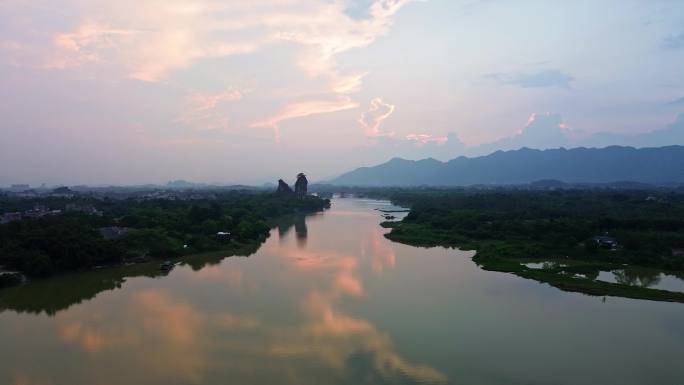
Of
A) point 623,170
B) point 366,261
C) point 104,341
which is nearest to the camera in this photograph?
point 104,341

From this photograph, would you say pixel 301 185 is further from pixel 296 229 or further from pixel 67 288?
pixel 67 288

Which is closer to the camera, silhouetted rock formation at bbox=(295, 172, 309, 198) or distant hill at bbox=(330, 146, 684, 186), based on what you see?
silhouetted rock formation at bbox=(295, 172, 309, 198)

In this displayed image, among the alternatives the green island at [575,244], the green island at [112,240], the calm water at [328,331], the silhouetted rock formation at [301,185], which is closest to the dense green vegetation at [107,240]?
the green island at [112,240]

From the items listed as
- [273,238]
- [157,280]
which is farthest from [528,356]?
[273,238]

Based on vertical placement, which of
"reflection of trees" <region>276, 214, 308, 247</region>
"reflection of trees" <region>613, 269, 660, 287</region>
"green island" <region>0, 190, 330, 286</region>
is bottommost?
"reflection of trees" <region>613, 269, 660, 287</region>

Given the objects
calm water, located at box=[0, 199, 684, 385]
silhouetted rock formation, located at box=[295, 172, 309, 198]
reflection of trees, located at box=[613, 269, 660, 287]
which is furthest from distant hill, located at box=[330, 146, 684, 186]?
calm water, located at box=[0, 199, 684, 385]

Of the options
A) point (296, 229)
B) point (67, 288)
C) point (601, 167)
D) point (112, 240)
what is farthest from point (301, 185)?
point (601, 167)

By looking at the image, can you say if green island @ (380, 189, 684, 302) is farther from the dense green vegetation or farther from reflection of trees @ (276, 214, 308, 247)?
the dense green vegetation

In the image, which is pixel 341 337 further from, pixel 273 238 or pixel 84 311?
pixel 273 238
